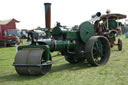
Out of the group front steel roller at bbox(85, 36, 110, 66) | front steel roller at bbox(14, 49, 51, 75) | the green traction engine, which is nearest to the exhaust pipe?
the green traction engine

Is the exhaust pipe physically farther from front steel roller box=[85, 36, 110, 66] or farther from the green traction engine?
front steel roller box=[85, 36, 110, 66]

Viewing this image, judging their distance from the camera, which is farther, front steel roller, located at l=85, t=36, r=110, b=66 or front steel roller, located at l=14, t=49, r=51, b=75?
front steel roller, located at l=85, t=36, r=110, b=66

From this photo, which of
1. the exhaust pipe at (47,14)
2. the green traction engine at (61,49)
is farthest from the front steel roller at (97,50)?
the exhaust pipe at (47,14)

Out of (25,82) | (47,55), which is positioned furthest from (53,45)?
(25,82)

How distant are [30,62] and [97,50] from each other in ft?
8.60

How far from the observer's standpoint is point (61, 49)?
21.3 ft

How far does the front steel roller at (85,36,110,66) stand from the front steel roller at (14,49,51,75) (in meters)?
1.74

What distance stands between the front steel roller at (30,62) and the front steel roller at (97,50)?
174 cm

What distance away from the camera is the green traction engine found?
5.37m

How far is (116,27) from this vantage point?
482 inches

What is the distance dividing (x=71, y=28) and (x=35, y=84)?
9.44ft

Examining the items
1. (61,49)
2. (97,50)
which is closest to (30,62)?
(61,49)

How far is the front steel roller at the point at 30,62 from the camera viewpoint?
5.25 metres

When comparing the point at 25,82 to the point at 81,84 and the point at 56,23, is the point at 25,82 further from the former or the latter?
the point at 56,23
